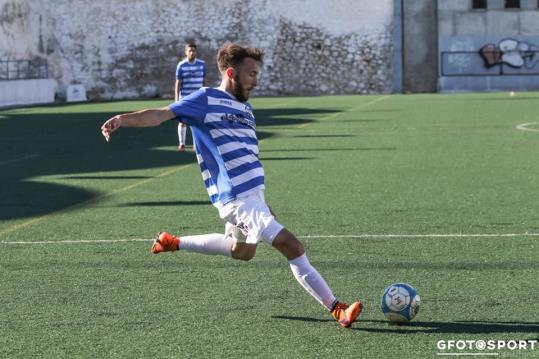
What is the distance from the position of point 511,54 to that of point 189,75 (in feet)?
119

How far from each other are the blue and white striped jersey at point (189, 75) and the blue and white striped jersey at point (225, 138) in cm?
1448

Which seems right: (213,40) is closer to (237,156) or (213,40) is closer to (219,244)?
(219,244)

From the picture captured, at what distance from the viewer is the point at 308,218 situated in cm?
1197

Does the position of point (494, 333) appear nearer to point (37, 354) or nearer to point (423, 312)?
point (423, 312)

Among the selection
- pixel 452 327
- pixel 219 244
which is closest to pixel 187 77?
pixel 219 244

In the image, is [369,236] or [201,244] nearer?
[201,244]

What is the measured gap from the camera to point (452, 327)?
676 centimetres

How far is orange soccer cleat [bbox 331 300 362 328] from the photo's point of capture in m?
6.75

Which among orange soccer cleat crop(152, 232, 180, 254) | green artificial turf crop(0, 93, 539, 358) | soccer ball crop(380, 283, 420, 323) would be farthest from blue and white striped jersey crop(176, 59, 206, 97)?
soccer ball crop(380, 283, 420, 323)

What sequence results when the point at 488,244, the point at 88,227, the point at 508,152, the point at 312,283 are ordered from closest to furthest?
the point at 312,283
the point at 488,244
the point at 88,227
the point at 508,152

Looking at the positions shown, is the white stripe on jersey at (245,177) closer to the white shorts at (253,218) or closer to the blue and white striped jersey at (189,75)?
the white shorts at (253,218)

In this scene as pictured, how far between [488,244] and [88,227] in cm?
383

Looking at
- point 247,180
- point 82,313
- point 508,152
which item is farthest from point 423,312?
point 508,152

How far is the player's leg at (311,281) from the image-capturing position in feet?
22.2
